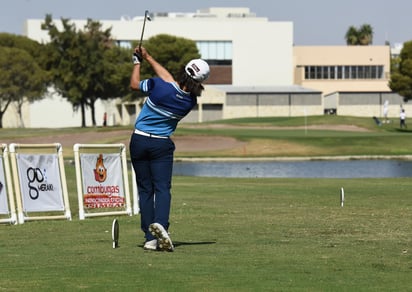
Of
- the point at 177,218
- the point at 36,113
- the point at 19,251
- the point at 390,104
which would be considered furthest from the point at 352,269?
the point at 36,113

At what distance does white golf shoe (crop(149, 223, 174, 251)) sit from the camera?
11.7m

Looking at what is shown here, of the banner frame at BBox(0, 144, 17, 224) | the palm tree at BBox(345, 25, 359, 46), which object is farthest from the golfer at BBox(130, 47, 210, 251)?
the palm tree at BBox(345, 25, 359, 46)

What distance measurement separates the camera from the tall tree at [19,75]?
9756 centimetres

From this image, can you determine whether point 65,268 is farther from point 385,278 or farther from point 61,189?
point 61,189

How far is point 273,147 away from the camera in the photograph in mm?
60969

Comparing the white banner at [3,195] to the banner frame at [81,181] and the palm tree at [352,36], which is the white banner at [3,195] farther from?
the palm tree at [352,36]

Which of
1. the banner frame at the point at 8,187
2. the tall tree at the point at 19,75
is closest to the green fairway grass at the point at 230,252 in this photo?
the banner frame at the point at 8,187

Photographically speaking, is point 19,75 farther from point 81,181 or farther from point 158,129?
point 158,129

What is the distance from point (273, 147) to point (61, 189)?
43315 mm

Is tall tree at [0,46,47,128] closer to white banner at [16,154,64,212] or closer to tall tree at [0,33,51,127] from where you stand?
tall tree at [0,33,51,127]

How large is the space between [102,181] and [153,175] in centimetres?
676

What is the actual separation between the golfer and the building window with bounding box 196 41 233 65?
11951 cm

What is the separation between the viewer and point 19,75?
323ft

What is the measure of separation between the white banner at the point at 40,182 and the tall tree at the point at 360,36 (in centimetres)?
14474
